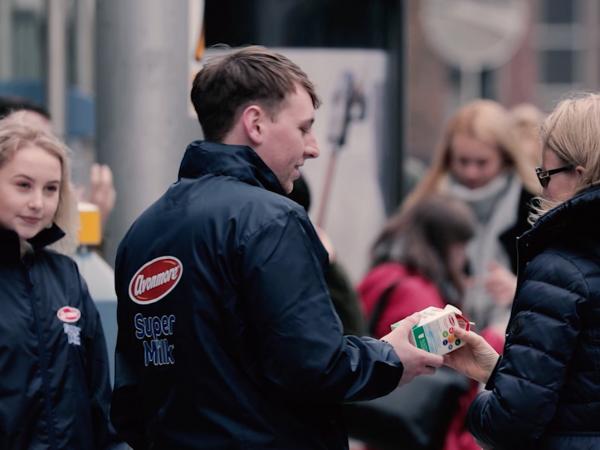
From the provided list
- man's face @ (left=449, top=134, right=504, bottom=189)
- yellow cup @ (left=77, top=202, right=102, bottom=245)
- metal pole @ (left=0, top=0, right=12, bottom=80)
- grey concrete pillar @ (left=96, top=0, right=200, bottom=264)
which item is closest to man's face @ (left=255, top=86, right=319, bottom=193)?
grey concrete pillar @ (left=96, top=0, right=200, bottom=264)

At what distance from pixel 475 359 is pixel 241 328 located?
2.52 feet

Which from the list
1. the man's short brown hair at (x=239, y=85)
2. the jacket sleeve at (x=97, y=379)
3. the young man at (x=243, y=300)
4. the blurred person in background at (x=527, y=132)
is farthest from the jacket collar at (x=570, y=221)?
the blurred person in background at (x=527, y=132)

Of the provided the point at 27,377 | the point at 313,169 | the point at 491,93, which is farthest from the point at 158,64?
the point at 491,93

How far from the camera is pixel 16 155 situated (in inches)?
148

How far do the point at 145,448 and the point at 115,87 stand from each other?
151 centimetres

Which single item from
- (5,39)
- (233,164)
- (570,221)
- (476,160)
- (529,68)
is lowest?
(529,68)

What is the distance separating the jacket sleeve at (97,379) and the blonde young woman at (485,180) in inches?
137

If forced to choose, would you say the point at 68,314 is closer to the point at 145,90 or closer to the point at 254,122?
the point at 254,122

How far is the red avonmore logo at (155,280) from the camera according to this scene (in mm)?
3125

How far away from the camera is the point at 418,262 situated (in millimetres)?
6191

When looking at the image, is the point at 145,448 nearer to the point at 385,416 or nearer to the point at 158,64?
the point at 158,64

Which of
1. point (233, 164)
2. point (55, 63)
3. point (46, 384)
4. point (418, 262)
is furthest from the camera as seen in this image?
point (55, 63)

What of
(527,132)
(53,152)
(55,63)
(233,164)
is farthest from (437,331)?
(527,132)

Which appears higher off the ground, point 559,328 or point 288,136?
point 288,136
